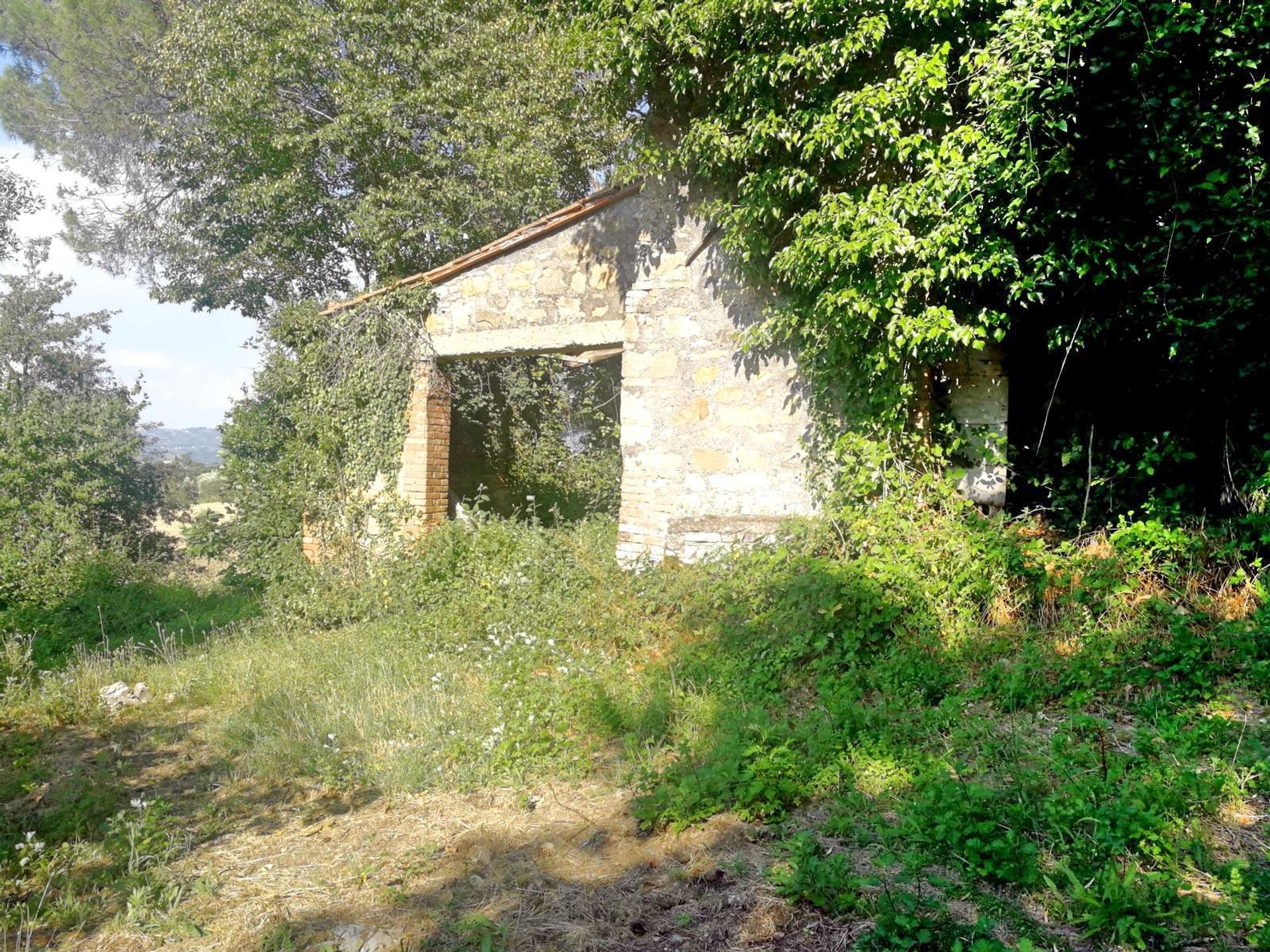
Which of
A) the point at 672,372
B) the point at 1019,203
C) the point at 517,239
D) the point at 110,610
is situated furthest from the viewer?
the point at 110,610

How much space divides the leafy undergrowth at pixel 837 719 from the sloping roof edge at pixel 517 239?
328cm

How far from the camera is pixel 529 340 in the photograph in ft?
27.1

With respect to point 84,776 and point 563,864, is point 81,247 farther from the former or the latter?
point 563,864

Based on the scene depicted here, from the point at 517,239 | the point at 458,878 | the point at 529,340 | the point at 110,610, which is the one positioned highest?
the point at 517,239

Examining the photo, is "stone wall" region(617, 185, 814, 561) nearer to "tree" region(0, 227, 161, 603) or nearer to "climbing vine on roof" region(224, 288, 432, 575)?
"climbing vine on roof" region(224, 288, 432, 575)

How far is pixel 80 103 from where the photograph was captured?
1650 cm

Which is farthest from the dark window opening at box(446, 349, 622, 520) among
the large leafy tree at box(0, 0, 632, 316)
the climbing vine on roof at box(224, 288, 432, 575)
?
the large leafy tree at box(0, 0, 632, 316)

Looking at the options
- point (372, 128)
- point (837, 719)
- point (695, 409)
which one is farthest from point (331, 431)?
point (837, 719)

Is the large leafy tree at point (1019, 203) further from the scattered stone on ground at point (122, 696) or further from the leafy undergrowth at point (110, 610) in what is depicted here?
the leafy undergrowth at point (110, 610)

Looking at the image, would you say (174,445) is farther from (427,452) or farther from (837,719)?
(837,719)

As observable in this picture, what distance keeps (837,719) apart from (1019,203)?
10.9 ft

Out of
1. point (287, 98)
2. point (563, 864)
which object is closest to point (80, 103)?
point (287, 98)

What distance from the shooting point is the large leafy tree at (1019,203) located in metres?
4.53

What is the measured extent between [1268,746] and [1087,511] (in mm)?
2787
